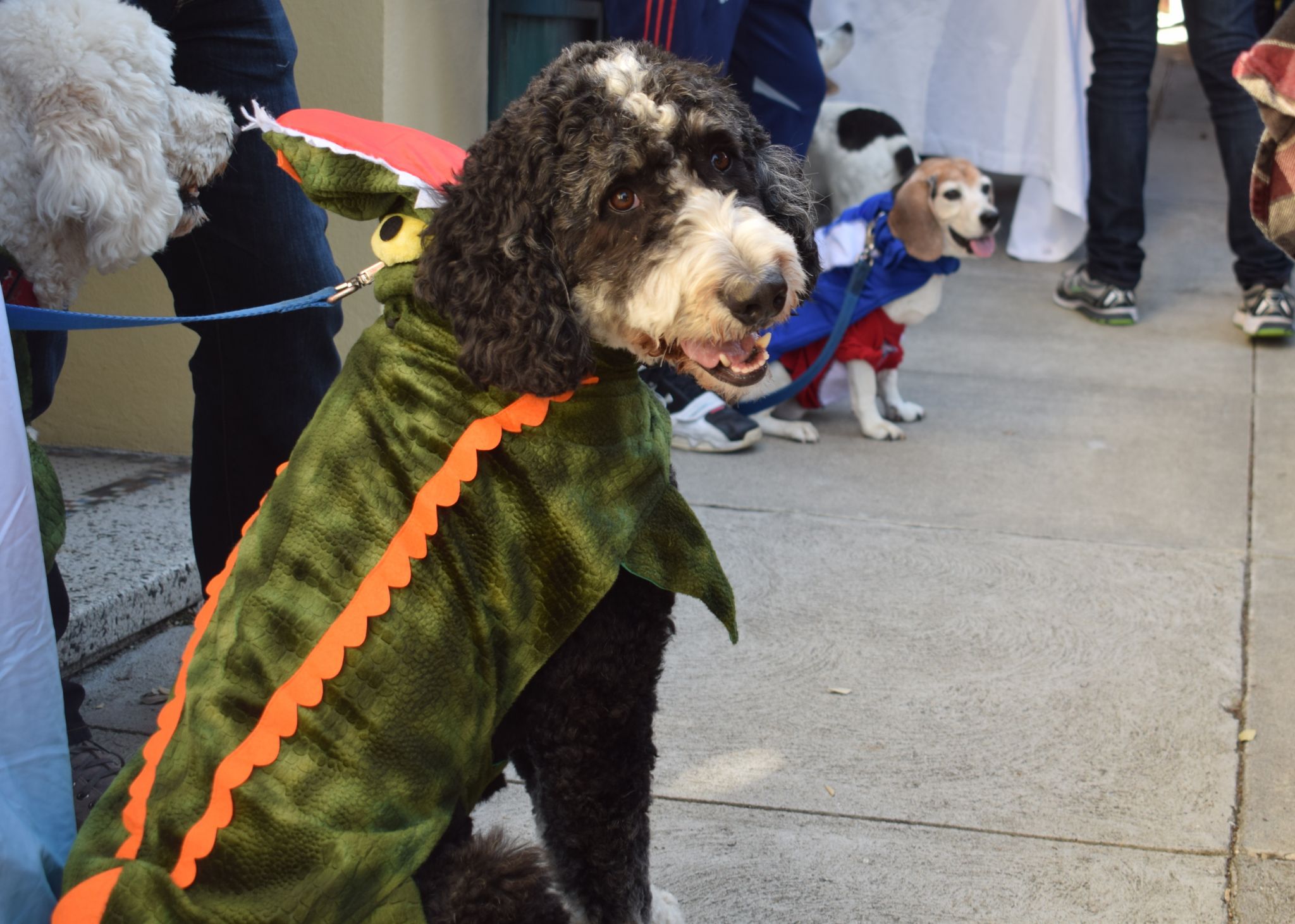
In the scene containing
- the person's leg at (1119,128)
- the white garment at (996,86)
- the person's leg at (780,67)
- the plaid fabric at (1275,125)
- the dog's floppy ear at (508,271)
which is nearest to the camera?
the dog's floppy ear at (508,271)

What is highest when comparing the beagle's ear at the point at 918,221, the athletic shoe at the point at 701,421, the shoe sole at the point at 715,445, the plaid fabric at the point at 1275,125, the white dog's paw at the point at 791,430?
the plaid fabric at the point at 1275,125

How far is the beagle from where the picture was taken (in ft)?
16.5

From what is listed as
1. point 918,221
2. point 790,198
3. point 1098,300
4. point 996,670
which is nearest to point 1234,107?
point 1098,300

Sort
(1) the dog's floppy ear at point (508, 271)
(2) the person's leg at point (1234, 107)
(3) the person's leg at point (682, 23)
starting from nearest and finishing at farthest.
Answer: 1. (1) the dog's floppy ear at point (508, 271)
2. (3) the person's leg at point (682, 23)
3. (2) the person's leg at point (1234, 107)

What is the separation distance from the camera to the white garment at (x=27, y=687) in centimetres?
172

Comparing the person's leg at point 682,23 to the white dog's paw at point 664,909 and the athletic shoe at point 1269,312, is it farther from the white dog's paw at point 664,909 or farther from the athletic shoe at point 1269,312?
the athletic shoe at point 1269,312

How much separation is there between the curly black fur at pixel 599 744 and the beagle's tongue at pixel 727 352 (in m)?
0.38

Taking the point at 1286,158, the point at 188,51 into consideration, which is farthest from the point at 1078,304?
the point at 188,51

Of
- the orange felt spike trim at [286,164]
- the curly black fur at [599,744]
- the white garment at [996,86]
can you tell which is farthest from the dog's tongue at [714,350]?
the white garment at [996,86]

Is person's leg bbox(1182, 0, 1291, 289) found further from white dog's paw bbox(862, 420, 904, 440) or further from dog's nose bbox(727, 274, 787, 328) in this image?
dog's nose bbox(727, 274, 787, 328)

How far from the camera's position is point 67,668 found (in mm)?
3297

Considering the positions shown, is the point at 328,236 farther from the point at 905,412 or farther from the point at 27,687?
the point at 27,687

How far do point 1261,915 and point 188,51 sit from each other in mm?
2819

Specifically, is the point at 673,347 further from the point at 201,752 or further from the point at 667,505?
the point at 201,752
